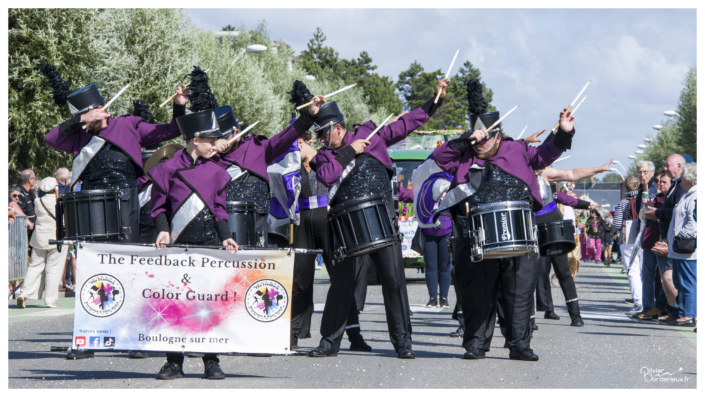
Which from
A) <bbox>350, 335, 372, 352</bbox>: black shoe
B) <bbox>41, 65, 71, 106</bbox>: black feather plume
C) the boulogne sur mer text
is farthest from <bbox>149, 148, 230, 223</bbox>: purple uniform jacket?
<bbox>350, 335, 372, 352</bbox>: black shoe

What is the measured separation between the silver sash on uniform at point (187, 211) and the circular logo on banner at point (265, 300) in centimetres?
67

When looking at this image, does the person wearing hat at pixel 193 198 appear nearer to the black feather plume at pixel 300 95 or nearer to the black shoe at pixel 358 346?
the black feather plume at pixel 300 95

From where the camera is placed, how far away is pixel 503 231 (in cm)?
680

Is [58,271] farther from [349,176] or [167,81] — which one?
[167,81]

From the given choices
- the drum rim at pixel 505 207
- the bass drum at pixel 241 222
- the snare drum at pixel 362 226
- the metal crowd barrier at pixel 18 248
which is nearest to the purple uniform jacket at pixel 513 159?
the drum rim at pixel 505 207

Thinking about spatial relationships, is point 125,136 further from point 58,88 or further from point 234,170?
point 234,170

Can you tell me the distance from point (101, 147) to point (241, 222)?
1.40m

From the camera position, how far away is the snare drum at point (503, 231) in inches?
268

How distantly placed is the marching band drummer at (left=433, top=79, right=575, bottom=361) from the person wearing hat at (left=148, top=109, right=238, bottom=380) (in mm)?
2031

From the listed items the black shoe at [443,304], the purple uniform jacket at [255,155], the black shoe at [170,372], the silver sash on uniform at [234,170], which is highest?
the purple uniform jacket at [255,155]

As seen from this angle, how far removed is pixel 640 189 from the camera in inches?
478

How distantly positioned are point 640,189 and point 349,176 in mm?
6453

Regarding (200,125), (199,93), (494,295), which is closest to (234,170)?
(199,93)
